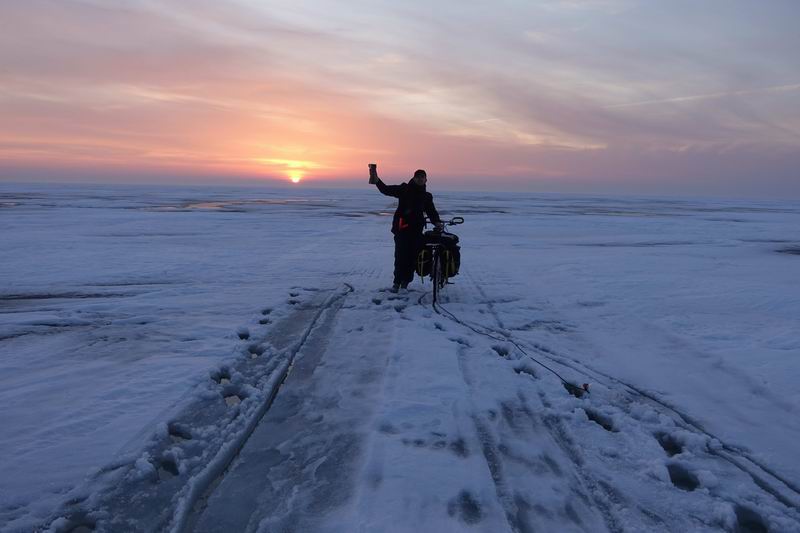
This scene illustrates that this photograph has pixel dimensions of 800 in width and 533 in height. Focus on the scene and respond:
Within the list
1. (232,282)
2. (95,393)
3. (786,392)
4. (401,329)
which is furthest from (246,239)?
(786,392)

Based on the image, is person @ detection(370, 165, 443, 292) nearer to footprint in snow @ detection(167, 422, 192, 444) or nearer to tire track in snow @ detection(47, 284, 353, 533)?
tire track in snow @ detection(47, 284, 353, 533)

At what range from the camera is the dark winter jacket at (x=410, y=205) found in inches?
298

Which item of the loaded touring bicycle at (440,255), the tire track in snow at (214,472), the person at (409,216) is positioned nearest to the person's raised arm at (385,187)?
the person at (409,216)

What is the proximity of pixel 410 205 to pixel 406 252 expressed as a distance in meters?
0.74

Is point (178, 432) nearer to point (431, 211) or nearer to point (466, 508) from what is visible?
point (466, 508)

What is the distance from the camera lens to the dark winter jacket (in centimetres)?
756

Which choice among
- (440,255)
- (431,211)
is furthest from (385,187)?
(440,255)

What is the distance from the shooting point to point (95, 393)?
3975mm

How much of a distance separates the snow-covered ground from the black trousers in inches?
17.5

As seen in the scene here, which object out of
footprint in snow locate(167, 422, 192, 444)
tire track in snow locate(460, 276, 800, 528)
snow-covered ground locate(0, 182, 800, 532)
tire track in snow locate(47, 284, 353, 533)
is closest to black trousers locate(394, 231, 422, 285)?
snow-covered ground locate(0, 182, 800, 532)

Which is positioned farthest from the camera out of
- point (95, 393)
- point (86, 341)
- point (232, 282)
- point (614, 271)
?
point (614, 271)

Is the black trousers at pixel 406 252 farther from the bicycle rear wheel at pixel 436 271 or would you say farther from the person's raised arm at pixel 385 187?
the person's raised arm at pixel 385 187

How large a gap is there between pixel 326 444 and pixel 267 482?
1.65ft

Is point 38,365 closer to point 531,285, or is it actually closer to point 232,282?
point 232,282
